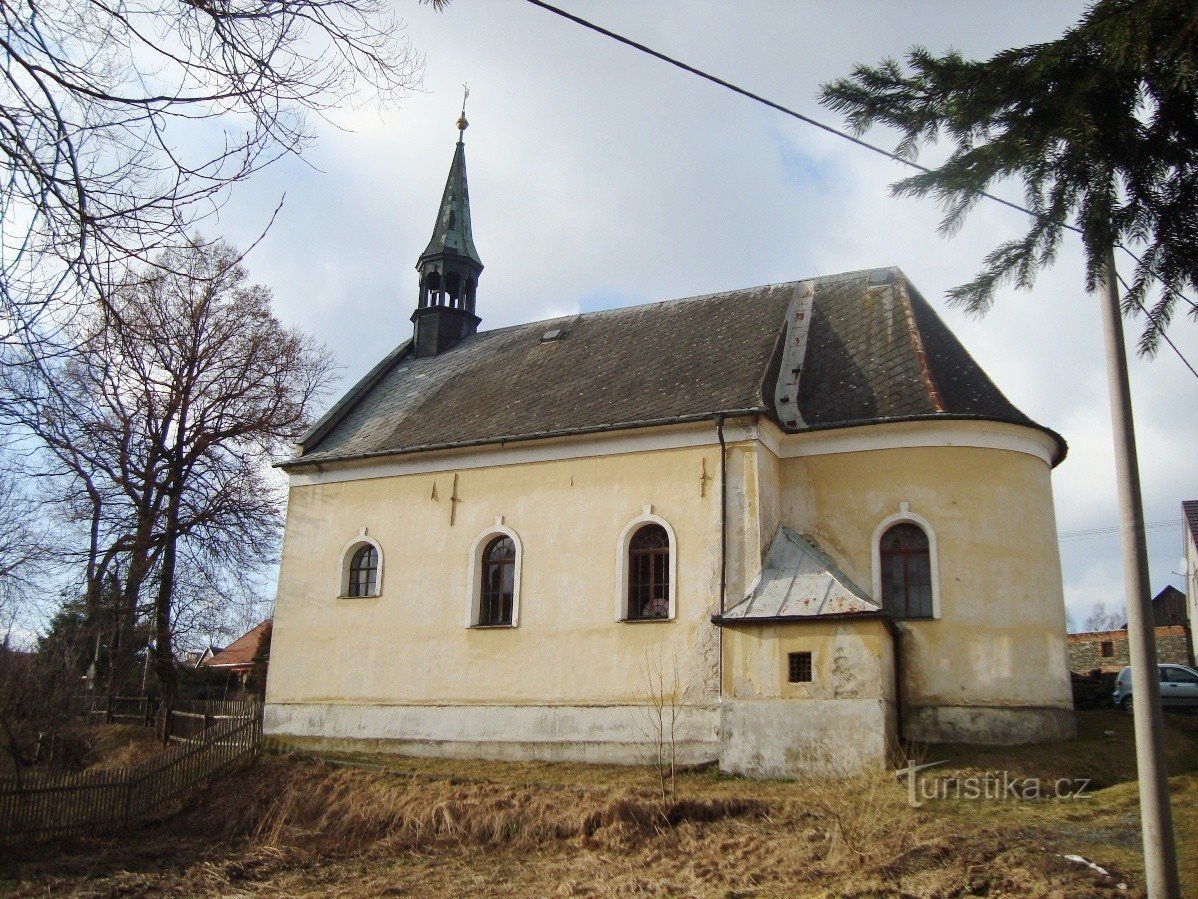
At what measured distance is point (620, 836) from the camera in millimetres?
13250

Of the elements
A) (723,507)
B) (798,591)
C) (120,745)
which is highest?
(723,507)

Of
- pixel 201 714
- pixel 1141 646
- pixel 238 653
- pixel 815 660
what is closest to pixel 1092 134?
pixel 1141 646

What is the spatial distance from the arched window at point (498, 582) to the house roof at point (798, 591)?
4866 millimetres

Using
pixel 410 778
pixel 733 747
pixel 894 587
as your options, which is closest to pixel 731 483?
pixel 894 587

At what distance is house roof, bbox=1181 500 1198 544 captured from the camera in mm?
42000

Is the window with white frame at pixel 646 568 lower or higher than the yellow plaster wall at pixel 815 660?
higher

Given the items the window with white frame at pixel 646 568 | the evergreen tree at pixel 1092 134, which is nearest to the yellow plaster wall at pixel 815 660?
the window with white frame at pixel 646 568

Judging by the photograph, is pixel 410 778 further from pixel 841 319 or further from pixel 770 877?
pixel 841 319

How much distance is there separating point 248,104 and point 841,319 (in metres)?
17.8

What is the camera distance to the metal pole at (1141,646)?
6684mm

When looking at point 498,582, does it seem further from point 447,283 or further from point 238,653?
point 238,653

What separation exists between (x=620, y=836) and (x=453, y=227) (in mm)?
19796

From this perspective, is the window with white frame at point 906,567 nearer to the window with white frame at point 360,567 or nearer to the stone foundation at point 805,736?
the stone foundation at point 805,736

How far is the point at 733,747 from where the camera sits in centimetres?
1596
